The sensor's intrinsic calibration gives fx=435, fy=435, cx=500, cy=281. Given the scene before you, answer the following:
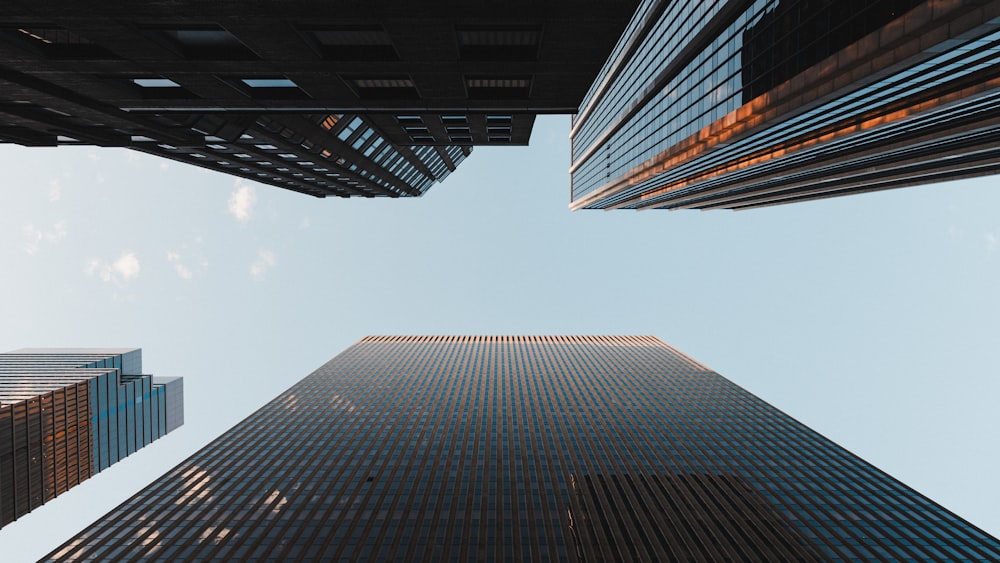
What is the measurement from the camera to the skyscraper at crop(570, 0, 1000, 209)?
22.0 metres

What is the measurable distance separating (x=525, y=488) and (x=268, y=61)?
6591 cm

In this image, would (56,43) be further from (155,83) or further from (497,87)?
(497,87)

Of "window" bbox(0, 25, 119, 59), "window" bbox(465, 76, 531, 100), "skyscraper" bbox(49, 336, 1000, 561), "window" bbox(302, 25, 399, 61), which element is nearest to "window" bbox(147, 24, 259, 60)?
"window" bbox(302, 25, 399, 61)

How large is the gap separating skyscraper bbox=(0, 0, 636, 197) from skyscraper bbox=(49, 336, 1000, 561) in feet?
167

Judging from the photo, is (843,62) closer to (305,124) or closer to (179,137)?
(305,124)

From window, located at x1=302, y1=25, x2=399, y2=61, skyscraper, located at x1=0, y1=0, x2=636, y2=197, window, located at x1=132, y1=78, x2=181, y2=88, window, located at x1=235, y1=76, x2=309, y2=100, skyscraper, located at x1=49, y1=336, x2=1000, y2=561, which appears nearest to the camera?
skyscraper, located at x1=0, y1=0, x2=636, y2=197

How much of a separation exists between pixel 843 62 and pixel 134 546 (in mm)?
83158

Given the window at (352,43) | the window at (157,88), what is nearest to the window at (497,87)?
the window at (352,43)

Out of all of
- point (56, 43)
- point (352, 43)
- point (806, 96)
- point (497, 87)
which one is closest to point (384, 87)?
point (352, 43)

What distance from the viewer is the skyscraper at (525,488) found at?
2159 inches

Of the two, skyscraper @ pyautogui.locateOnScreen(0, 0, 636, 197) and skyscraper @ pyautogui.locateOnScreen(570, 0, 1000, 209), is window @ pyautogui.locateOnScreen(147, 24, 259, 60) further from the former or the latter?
skyscraper @ pyautogui.locateOnScreen(570, 0, 1000, 209)

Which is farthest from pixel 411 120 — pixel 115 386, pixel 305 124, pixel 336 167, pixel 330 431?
pixel 115 386

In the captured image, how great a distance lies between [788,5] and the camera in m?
32.3

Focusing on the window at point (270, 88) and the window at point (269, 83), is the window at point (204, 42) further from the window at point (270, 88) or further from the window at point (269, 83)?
the window at point (269, 83)
